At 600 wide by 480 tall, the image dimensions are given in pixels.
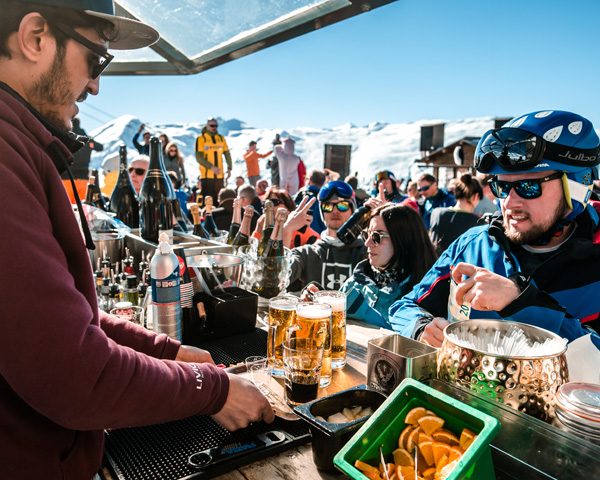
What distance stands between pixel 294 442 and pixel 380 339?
15.1 inches

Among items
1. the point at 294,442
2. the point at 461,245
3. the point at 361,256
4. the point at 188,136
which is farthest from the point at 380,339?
the point at 188,136

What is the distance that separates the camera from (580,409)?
810 millimetres

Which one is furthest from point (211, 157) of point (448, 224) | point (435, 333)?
point (435, 333)

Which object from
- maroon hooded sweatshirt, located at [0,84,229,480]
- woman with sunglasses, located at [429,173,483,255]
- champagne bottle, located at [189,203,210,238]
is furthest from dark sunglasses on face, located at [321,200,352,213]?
maroon hooded sweatshirt, located at [0,84,229,480]

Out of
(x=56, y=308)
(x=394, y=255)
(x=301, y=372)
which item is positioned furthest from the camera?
(x=394, y=255)

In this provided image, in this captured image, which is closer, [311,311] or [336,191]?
[311,311]

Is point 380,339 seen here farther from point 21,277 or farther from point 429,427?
point 21,277

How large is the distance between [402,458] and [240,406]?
0.44 m

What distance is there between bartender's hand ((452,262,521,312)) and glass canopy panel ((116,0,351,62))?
1486mm

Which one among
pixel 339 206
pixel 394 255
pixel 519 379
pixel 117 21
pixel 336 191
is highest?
pixel 117 21

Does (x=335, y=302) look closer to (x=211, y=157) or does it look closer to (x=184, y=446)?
(x=184, y=446)

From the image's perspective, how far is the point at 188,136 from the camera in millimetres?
30453

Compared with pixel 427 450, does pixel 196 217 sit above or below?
above

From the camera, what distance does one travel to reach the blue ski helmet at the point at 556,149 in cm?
184
